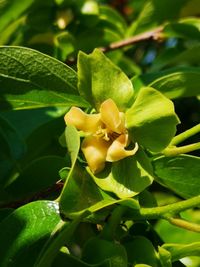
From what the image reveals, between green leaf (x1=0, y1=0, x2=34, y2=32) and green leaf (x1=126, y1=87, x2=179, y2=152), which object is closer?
green leaf (x1=126, y1=87, x2=179, y2=152)

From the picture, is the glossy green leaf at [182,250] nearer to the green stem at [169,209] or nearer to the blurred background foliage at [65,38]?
the green stem at [169,209]

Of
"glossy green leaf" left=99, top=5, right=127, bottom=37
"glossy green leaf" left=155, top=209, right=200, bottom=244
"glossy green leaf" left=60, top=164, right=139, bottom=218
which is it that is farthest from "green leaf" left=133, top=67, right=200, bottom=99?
"glossy green leaf" left=99, top=5, right=127, bottom=37

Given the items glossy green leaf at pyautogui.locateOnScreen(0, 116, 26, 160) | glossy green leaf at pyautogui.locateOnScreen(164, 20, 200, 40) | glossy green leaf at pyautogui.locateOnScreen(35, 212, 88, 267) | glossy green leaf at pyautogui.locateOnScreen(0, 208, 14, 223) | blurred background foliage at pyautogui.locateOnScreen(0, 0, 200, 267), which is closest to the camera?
glossy green leaf at pyautogui.locateOnScreen(35, 212, 88, 267)

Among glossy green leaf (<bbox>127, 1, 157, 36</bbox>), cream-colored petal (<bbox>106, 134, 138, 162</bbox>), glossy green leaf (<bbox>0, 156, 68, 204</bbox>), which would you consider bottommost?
glossy green leaf (<bbox>127, 1, 157, 36</bbox>)

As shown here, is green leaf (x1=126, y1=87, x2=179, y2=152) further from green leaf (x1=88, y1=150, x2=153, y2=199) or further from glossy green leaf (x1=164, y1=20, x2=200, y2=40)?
glossy green leaf (x1=164, y1=20, x2=200, y2=40)

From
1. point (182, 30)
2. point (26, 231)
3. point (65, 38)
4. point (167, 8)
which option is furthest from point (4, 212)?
point (167, 8)

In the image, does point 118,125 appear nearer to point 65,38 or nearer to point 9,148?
point 9,148
